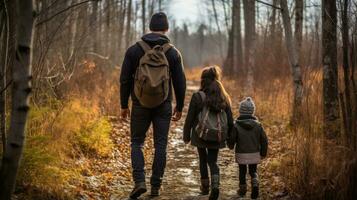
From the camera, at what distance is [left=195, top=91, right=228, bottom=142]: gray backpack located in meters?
5.04

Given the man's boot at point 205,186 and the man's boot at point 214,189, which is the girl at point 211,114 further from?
the man's boot at point 205,186

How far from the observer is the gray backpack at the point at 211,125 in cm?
504

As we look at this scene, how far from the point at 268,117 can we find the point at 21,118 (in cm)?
804

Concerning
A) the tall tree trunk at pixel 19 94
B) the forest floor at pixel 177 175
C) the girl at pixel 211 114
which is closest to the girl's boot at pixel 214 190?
the girl at pixel 211 114

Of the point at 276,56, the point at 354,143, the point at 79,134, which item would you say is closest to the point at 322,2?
the point at 354,143

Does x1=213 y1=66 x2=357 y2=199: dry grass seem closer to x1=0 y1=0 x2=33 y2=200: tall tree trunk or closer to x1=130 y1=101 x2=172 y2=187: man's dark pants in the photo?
x1=130 y1=101 x2=172 y2=187: man's dark pants

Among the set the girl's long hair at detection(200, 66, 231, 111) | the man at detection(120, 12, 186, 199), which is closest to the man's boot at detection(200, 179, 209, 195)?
the man at detection(120, 12, 186, 199)

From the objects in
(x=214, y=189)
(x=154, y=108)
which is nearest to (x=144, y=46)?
(x=154, y=108)

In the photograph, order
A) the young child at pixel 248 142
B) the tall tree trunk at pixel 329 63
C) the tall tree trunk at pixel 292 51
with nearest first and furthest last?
the young child at pixel 248 142 → the tall tree trunk at pixel 329 63 → the tall tree trunk at pixel 292 51

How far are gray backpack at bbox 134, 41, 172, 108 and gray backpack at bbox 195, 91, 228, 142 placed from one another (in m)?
0.50

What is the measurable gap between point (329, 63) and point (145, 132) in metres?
3.10

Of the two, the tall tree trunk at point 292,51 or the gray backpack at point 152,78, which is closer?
the gray backpack at point 152,78

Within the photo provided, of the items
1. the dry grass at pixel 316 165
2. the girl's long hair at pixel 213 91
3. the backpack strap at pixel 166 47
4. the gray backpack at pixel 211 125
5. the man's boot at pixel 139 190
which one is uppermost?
the backpack strap at pixel 166 47

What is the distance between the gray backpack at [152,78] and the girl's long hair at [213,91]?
0.47 metres
